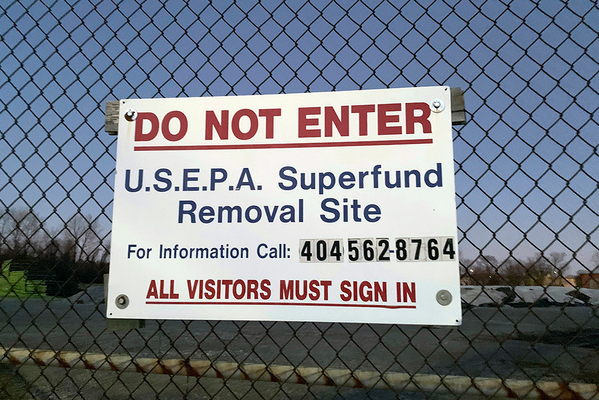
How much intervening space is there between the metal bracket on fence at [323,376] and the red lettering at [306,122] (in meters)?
0.94

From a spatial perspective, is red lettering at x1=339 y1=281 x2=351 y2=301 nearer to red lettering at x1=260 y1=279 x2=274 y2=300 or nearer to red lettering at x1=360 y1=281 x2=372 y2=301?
red lettering at x1=360 y1=281 x2=372 y2=301

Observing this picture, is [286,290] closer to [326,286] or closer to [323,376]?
[326,286]

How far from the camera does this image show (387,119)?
1618 millimetres

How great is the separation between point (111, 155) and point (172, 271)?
1.96 feet

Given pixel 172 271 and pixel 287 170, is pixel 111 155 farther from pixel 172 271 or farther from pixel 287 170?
pixel 287 170

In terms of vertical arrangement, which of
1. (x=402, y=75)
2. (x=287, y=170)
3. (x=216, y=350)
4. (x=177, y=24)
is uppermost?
(x=177, y=24)

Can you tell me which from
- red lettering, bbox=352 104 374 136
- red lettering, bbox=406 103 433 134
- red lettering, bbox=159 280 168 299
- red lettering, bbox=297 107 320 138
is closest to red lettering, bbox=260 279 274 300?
red lettering, bbox=159 280 168 299

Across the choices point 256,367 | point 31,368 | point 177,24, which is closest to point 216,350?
point 31,368

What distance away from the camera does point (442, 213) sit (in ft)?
5.00

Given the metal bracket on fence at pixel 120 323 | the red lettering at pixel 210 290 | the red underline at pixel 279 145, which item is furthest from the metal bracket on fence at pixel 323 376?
the red underline at pixel 279 145

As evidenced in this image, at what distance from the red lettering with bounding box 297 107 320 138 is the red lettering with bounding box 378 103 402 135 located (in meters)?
0.26

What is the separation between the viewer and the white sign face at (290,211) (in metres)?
1.52

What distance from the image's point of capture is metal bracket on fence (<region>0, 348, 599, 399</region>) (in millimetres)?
1420

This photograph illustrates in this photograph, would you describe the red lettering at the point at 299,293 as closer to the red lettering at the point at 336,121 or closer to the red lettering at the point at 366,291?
the red lettering at the point at 366,291
